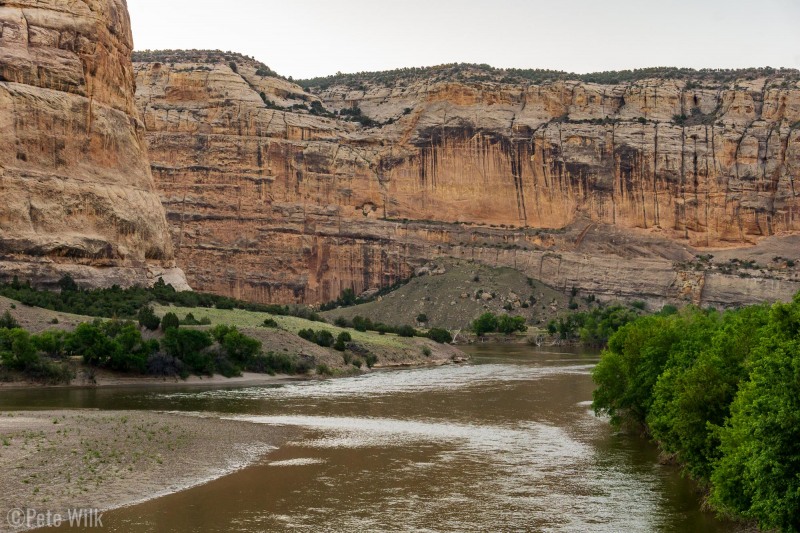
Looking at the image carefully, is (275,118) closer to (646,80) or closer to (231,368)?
(646,80)

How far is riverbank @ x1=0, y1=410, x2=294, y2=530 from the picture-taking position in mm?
26766

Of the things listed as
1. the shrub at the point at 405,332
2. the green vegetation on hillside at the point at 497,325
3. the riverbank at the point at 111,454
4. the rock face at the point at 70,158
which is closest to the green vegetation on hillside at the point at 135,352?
the riverbank at the point at 111,454

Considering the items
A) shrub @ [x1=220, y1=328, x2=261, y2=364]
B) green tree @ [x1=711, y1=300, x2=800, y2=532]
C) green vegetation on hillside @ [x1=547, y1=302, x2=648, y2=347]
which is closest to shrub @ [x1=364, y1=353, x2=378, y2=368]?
shrub @ [x1=220, y1=328, x2=261, y2=364]

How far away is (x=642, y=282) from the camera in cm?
13200

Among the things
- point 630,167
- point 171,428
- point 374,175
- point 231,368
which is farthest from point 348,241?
point 171,428

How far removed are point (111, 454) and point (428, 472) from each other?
33.7 feet

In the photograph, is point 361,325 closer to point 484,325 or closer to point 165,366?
point 484,325

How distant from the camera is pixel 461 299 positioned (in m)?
125

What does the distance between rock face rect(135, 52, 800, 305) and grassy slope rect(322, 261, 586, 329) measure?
4828 millimetres

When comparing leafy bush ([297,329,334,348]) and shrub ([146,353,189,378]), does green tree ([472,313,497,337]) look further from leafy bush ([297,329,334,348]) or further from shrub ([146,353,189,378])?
shrub ([146,353,189,378])

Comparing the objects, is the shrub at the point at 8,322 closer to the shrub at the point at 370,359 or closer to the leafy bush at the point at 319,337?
the leafy bush at the point at 319,337

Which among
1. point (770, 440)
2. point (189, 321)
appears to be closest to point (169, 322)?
point (189, 321)

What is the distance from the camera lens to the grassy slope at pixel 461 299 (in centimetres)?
12194

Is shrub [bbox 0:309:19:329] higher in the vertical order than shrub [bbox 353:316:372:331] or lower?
higher
